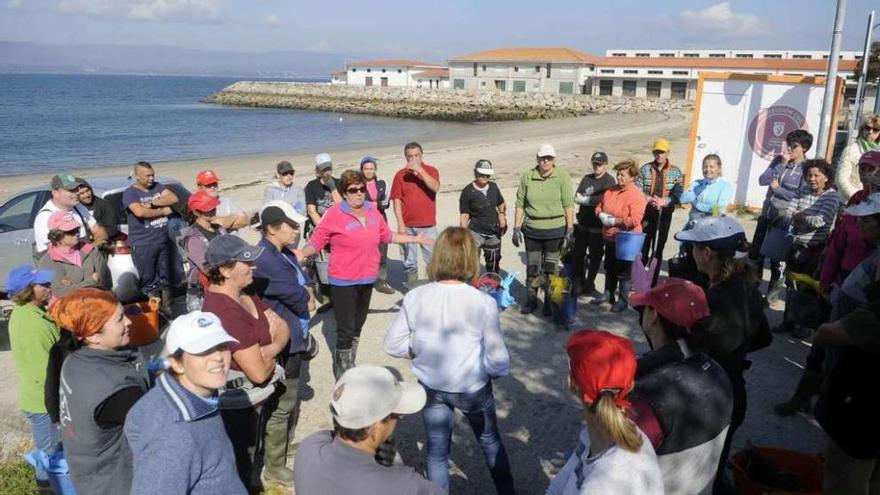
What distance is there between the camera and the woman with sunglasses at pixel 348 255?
5148 millimetres

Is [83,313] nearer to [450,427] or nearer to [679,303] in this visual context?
[450,427]

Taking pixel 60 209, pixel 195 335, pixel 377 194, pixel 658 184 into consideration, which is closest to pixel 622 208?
pixel 658 184

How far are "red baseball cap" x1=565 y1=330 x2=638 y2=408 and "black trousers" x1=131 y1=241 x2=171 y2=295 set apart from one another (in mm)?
6118

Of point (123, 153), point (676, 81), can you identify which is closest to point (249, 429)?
point (123, 153)

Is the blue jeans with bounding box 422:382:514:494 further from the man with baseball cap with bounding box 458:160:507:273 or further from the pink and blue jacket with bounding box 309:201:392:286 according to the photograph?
the man with baseball cap with bounding box 458:160:507:273

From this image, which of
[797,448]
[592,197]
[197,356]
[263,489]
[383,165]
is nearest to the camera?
[197,356]

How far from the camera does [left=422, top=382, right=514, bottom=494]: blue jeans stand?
11.6ft

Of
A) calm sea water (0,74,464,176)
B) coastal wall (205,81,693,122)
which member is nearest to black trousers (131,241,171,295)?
calm sea water (0,74,464,176)

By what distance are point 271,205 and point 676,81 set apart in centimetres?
7399

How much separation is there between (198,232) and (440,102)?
70432 millimetres

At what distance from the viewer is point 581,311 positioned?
24.2ft

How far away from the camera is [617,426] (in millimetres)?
2064

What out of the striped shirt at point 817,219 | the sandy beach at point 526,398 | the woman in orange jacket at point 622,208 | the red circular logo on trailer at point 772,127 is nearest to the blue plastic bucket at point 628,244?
the woman in orange jacket at point 622,208

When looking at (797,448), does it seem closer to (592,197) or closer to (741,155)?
(592,197)
